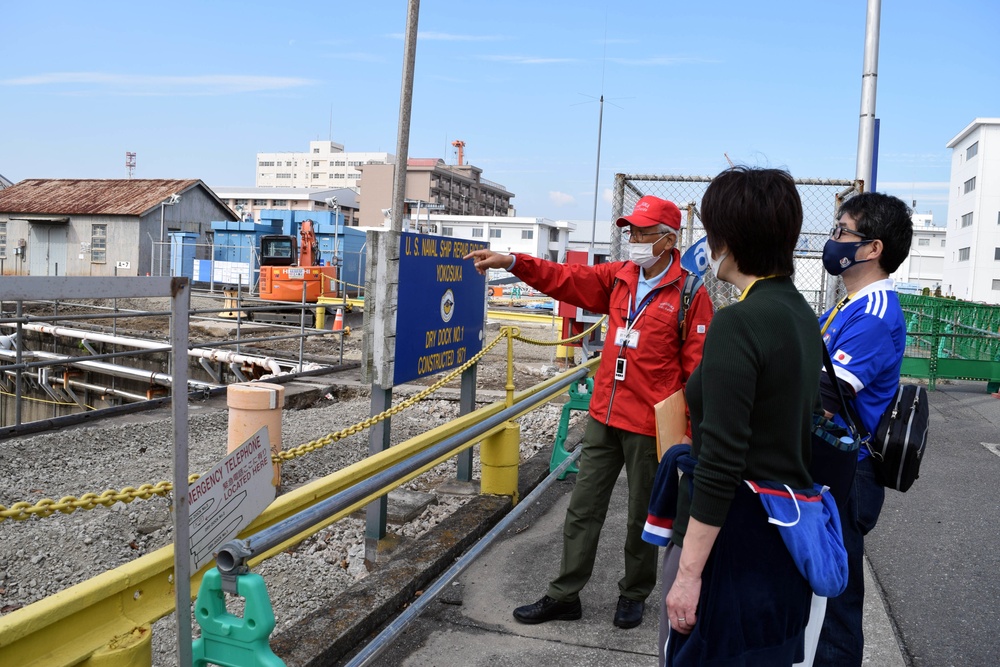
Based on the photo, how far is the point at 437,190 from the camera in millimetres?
98188

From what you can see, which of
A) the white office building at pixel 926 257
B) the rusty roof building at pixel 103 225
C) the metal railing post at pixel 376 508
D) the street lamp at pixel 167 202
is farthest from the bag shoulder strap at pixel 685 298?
the white office building at pixel 926 257

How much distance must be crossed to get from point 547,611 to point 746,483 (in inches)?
84.5

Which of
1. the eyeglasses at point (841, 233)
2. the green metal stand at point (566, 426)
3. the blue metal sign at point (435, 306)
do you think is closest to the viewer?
the eyeglasses at point (841, 233)

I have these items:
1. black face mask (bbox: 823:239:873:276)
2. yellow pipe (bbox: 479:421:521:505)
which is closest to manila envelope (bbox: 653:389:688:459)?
black face mask (bbox: 823:239:873:276)

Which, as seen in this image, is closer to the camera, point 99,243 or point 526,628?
point 526,628

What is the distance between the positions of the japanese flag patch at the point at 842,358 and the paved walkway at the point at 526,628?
1.62 m

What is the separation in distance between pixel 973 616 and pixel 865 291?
229 cm

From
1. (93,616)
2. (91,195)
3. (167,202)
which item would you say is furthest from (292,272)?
(93,616)

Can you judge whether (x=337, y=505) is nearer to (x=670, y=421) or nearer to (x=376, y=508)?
(x=670, y=421)

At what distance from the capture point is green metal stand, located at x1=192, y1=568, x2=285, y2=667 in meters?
2.18

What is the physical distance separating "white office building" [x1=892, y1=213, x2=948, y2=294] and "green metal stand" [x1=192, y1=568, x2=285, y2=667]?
73.8m

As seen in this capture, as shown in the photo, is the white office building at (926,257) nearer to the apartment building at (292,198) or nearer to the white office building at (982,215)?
the white office building at (982,215)

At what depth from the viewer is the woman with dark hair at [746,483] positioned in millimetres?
1988

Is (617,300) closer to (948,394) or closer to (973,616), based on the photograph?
(973,616)
